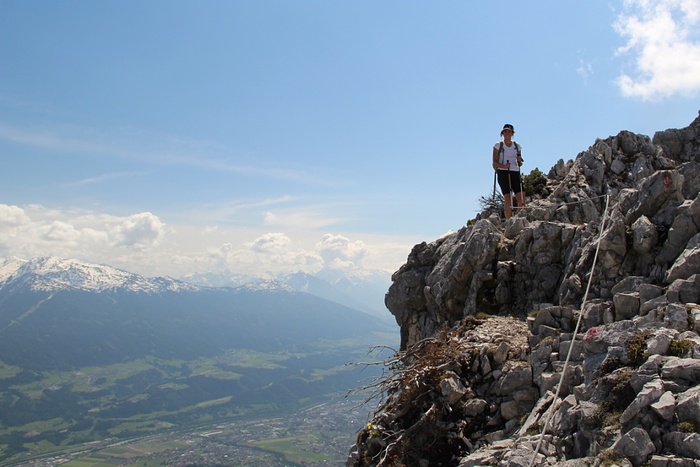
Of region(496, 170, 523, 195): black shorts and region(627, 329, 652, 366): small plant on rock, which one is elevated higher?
region(496, 170, 523, 195): black shorts

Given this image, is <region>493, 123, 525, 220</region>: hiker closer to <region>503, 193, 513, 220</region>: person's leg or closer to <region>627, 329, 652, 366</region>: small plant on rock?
<region>503, 193, 513, 220</region>: person's leg

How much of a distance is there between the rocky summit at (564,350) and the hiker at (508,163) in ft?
4.80

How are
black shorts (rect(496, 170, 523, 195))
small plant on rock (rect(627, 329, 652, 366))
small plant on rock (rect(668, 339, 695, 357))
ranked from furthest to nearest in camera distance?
black shorts (rect(496, 170, 523, 195)) → small plant on rock (rect(627, 329, 652, 366)) → small plant on rock (rect(668, 339, 695, 357))

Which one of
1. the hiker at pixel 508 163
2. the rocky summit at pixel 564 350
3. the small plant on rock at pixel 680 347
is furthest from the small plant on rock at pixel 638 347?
the hiker at pixel 508 163

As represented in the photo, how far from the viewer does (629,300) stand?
11.7 m

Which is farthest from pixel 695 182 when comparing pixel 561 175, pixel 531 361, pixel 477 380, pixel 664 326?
pixel 561 175

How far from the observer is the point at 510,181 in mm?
22828

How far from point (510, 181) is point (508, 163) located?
0.99 metres

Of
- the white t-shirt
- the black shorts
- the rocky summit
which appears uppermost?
the white t-shirt

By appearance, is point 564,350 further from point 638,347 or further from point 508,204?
point 508,204

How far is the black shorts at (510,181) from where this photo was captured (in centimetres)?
2281

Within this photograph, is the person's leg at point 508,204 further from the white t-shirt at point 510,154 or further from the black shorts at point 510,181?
the white t-shirt at point 510,154

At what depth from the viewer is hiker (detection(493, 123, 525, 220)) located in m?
22.2

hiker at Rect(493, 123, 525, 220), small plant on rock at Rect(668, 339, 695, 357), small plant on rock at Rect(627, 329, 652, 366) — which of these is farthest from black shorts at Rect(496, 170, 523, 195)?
small plant on rock at Rect(668, 339, 695, 357)
